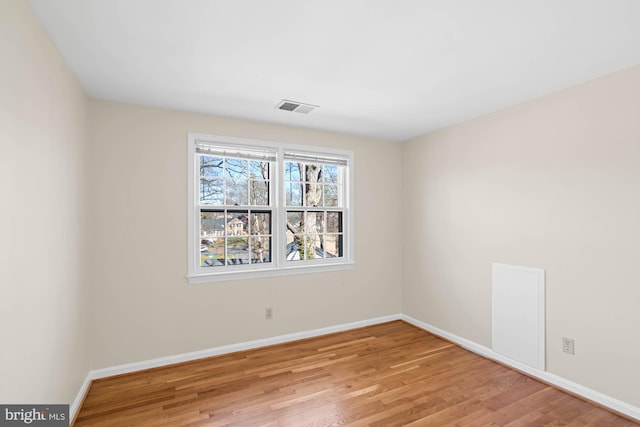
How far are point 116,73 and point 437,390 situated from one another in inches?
140

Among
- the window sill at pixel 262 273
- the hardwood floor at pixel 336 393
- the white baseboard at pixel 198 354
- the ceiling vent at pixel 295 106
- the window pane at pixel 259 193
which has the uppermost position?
the ceiling vent at pixel 295 106

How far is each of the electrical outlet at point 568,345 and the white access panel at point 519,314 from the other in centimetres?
16

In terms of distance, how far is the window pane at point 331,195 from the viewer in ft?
13.7

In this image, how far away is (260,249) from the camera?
12.1 ft

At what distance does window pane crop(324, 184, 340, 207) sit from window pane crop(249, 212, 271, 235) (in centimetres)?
84

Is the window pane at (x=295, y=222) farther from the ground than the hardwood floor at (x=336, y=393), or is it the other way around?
Answer: the window pane at (x=295, y=222)

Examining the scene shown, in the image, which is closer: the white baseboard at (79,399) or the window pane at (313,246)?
the white baseboard at (79,399)

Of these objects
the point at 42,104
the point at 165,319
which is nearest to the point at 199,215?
the point at 165,319

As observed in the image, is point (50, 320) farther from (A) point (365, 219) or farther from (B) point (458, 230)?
(B) point (458, 230)

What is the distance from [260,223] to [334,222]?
1.02 meters

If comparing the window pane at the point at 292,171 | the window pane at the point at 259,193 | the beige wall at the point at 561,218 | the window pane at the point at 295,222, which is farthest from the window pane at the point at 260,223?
the beige wall at the point at 561,218

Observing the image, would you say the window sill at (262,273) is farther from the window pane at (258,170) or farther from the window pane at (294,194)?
the window pane at (258,170)

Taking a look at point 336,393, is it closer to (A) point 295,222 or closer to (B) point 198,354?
(B) point 198,354

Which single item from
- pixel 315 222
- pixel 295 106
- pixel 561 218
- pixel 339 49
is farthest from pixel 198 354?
pixel 561 218
